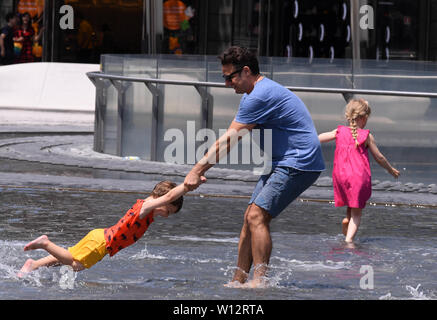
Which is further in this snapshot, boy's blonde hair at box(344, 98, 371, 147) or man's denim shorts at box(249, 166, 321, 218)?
boy's blonde hair at box(344, 98, 371, 147)

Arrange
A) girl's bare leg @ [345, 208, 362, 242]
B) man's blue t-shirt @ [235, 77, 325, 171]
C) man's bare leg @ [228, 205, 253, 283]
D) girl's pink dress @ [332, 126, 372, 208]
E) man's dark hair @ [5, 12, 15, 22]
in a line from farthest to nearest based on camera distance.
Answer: man's dark hair @ [5, 12, 15, 22] → girl's pink dress @ [332, 126, 372, 208] → girl's bare leg @ [345, 208, 362, 242] → man's bare leg @ [228, 205, 253, 283] → man's blue t-shirt @ [235, 77, 325, 171]

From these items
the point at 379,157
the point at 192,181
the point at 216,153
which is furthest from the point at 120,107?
the point at 192,181

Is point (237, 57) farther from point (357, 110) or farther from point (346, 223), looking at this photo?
point (346, 223)

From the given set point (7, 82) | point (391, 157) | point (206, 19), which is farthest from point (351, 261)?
point (206, 19)

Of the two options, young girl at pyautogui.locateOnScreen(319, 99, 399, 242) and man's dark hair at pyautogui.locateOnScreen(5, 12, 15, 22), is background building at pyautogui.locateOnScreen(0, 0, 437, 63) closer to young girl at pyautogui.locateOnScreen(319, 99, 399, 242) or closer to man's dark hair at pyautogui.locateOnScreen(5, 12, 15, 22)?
man's dark hair at pyautogui.locateOnScreen(5, 12, 15, 22)

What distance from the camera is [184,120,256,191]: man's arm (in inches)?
277

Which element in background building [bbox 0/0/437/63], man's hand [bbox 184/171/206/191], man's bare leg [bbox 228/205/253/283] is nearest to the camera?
man's hand [bbox 184/171/206/191]

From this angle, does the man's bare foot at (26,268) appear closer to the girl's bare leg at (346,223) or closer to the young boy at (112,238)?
the young boy at (112,238)

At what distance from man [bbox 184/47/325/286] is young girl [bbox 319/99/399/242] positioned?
2513 millimetres

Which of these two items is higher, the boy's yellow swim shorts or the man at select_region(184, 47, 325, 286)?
the man at select_region(184, 47, 325, 286)

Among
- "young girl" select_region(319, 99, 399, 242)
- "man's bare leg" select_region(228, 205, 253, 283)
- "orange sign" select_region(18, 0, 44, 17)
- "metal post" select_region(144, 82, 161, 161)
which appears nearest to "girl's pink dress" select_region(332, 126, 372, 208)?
"young girl" select_region(319, 99, 399, 242)

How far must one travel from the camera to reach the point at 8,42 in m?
32.3

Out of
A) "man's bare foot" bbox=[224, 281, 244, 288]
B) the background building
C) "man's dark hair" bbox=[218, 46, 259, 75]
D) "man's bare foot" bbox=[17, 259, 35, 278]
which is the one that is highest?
the background building

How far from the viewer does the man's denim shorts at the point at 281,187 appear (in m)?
7.38
